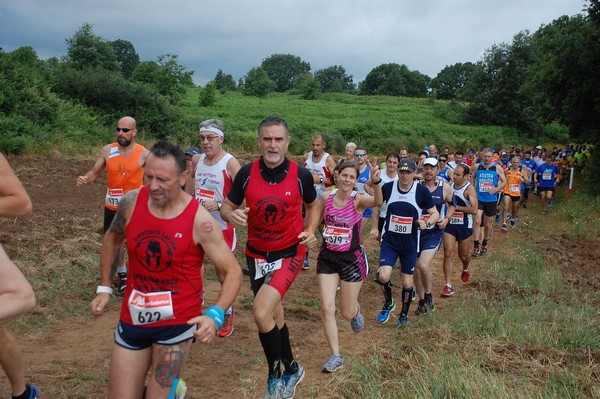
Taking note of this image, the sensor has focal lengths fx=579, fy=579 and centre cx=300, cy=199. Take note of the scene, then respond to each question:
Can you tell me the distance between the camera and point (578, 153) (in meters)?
28.5

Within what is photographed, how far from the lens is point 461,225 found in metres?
9.59

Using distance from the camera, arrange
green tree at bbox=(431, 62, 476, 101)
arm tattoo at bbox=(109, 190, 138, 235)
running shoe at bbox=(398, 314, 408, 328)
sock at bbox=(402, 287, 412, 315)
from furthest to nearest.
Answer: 1. green tree at bbox=(431, 62, 476, 101)
2. sock at bbox=(402, 287, 412, 315)
3. running shoe at bbox=(398, 314, 408, 328)
4. arm tattoo at bbox=(109, 190, 138, 235)

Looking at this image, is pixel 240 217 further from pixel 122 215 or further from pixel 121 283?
pixel 121 283

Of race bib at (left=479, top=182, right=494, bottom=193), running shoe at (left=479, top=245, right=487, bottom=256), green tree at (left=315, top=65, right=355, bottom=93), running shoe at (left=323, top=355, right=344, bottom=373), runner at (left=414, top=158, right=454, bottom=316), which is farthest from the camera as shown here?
green tree at (left=315, top=65, right=355, bottom=93)

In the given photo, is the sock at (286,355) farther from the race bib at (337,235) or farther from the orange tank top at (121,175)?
the orange tank top at (121,175)

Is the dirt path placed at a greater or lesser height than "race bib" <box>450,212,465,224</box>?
lesser

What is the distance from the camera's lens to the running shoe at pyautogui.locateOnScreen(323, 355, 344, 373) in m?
5.68

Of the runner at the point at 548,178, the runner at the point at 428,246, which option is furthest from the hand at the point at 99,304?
the runner at the point at 548,178

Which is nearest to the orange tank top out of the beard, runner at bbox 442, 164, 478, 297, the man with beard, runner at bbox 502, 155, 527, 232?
the man with beard

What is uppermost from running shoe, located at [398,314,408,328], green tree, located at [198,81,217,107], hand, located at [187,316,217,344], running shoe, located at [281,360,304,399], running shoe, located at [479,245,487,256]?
green tree, located at [198,81,217,107]

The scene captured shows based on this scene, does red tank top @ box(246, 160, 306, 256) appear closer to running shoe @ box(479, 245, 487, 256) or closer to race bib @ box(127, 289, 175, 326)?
race bib @ box(127, 289, 175, 326)

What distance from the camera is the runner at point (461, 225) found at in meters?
9.28

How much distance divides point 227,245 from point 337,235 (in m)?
2.27

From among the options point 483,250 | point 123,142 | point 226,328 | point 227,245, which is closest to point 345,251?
point 226,328
